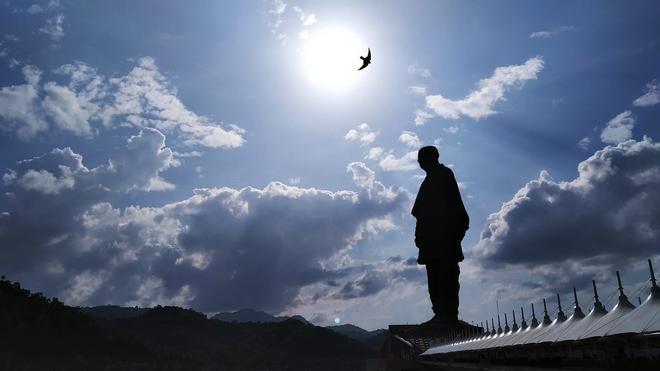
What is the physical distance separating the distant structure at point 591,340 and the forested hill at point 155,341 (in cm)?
6640

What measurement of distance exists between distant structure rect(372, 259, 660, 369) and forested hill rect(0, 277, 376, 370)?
6640 centimetres

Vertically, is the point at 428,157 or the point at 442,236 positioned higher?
the point at 428,157

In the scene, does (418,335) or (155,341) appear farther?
(155,341)

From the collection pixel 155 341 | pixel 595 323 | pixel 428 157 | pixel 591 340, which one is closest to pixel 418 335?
pixel 428 157

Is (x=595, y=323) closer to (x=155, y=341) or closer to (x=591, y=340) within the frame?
(x=591, y=340)

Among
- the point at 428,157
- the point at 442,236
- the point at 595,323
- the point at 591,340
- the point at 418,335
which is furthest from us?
the point at 428,157

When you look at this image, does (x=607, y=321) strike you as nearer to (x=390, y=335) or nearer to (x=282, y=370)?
(x=390, y=335)

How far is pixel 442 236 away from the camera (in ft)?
116

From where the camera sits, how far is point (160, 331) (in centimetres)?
13638

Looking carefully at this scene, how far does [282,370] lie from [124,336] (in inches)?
1226

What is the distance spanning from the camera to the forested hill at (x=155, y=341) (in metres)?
73.6

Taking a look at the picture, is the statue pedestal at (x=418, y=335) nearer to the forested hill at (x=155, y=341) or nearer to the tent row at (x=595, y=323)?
the tent row at (x=595, y=323)

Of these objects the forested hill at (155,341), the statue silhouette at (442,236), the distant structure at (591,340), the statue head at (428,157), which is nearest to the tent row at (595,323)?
the distant structure at (591,340)

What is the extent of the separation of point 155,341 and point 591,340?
430ft
